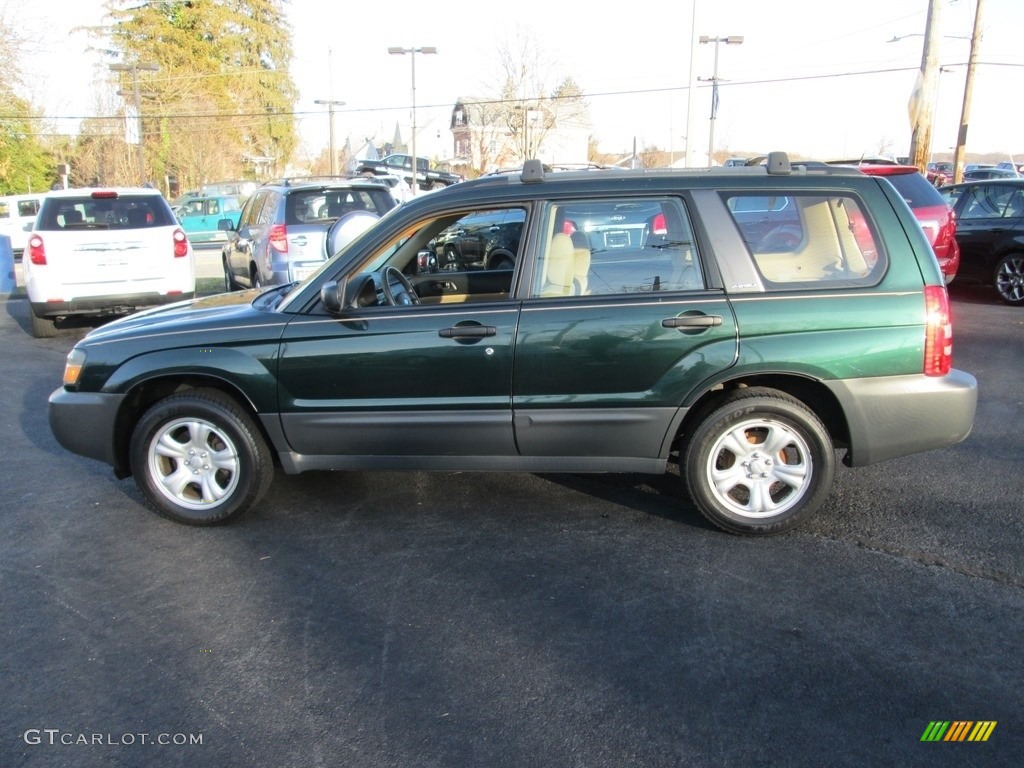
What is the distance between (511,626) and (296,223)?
23.4 feet

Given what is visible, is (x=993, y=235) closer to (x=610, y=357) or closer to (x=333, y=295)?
(x=610, y=357)

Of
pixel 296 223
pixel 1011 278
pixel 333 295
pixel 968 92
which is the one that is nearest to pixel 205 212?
pixel 296 223

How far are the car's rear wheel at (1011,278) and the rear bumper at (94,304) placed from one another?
10224mm

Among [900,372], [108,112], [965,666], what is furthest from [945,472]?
[108,112]

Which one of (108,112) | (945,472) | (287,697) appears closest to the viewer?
(287,697)

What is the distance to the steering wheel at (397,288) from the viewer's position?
4.46m

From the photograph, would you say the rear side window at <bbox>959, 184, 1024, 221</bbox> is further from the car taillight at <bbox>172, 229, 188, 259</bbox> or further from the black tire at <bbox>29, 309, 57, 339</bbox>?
the black tire at <bbox>29, 309, 57, 339</bbox>

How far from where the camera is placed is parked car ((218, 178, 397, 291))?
9.42 metres

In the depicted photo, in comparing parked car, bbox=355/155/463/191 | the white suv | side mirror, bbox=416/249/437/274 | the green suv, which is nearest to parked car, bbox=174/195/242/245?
parked car, bbox=355/155/463/191

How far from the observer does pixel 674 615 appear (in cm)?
346

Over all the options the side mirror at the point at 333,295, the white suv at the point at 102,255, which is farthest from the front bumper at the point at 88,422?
the white suv at the point at 102,255

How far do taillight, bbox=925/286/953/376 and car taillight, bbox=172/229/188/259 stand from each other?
27.9 feet

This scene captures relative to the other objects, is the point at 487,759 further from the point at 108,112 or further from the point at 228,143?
the point at 228,143

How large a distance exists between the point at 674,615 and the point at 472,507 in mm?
1507
